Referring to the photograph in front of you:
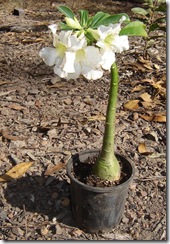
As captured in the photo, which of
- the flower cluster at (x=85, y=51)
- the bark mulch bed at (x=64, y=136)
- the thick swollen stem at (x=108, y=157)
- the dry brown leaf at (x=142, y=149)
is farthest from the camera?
the dry brown leaf at (x=142, y=149)

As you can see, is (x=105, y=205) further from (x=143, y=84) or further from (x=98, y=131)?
(x=143, y=84)

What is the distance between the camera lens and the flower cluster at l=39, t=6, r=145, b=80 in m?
1.49

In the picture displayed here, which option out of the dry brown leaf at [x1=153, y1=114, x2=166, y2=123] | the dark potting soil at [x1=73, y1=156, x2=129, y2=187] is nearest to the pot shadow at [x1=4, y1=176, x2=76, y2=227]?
the dark potting soil at [x1=73, y1=156, x2=129, y2=187]

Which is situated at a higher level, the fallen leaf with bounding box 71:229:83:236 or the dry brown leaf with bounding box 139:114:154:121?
the dry brown leaf with bounding box 139:114:154:121

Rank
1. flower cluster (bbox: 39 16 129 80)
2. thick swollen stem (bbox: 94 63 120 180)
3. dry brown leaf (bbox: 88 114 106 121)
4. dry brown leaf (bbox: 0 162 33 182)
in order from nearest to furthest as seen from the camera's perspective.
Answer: flower cluster (bbox: 39 16 129 80), thick swollen stem (bbox: 94 63 120 180), dry brown leaf (bbox: 0 162 33 182), dry brown leaf (bbox: 88 114 106 121)

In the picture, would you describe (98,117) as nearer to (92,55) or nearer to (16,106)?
(16,106)

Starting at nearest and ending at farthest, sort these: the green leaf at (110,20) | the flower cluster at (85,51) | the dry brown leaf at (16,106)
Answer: the flower cluster at (85,51) < the green leaf at (110,20) < the dry brown leaf at (16,106)

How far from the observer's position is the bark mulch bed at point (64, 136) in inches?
83.0

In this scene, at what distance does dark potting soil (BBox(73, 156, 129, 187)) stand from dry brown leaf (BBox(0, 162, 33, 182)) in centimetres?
41

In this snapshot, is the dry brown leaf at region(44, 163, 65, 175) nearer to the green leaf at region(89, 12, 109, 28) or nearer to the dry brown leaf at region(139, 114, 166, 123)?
the dry brown leaf at region(139, 114, 166, 123)

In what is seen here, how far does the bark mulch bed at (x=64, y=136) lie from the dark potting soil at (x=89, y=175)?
23 centimetres

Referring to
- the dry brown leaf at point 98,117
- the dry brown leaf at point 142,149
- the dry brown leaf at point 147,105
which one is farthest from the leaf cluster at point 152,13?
the dry brown leaf at point 142,149

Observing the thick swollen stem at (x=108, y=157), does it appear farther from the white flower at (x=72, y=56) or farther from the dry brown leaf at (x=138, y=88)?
the dry brown leaf at (x=138, y=88)

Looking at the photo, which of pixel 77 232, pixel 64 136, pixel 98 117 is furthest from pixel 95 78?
pixel 98 117
